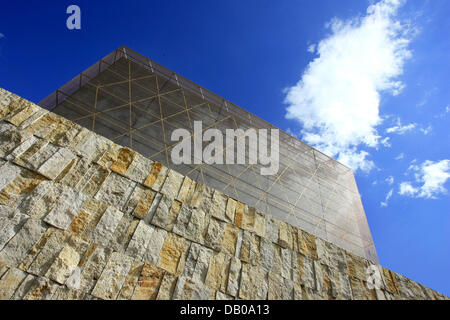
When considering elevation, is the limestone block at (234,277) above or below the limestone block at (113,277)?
above

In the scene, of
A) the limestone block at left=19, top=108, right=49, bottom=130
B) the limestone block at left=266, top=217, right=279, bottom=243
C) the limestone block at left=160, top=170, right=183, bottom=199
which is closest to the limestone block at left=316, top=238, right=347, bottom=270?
the limestone block at left=266, top=217, right=279, bottom=243

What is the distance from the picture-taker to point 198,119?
348 inches

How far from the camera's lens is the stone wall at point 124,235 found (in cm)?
224

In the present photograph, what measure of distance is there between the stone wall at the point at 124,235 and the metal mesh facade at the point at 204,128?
12.1 feet

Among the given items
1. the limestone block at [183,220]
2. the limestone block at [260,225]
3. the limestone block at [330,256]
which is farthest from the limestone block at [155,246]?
the limestone block at [330,256]

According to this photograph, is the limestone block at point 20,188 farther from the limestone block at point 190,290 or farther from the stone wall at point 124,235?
the limestone block at point 190,290

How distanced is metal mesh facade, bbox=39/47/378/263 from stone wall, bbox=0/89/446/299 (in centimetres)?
368

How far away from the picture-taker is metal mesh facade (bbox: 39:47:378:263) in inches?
281

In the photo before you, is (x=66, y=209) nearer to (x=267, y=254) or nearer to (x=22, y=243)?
(x=22, y=243)

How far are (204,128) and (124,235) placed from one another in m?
6.38

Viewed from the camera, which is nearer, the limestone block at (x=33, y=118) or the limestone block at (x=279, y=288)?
the limestone block at (x=33, y=118)

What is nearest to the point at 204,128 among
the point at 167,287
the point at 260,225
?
the point at 260,225

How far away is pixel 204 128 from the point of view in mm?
8672

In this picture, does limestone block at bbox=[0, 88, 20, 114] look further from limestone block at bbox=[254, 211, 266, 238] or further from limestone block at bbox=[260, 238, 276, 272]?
limestone block at bbox=[260, 238, 276, 272]
